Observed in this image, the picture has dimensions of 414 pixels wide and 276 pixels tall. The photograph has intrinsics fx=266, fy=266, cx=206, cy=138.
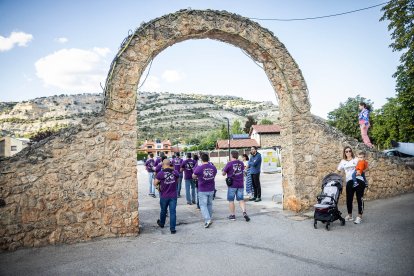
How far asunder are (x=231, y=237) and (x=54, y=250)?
3.61 meters

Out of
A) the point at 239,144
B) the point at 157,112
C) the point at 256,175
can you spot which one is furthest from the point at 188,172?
the point at 157,112

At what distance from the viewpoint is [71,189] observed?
19.0 feet

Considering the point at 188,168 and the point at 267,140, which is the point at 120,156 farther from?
the point at 267,140

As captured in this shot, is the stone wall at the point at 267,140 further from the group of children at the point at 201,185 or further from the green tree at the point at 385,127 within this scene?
the group of children at the point at 201,185

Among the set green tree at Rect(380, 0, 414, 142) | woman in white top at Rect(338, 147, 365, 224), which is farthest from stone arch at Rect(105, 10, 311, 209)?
green tree at Rect(380, 0, 414, 142)

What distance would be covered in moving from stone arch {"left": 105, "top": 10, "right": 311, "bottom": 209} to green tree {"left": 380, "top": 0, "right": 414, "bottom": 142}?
45.1ft

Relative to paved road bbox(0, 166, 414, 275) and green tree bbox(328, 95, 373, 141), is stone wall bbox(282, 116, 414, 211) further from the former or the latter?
green tree bbox(328, 95, 373, 141)

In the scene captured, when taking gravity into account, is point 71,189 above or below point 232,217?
above

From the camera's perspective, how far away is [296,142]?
311 inches

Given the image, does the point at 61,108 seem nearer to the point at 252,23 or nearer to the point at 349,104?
the point at 349,104

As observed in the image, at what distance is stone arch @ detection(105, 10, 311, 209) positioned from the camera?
637cm

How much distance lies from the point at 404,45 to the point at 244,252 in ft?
64.7

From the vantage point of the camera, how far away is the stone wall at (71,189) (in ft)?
17.5

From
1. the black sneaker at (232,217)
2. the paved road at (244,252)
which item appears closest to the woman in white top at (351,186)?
the paved road at (244,252)
